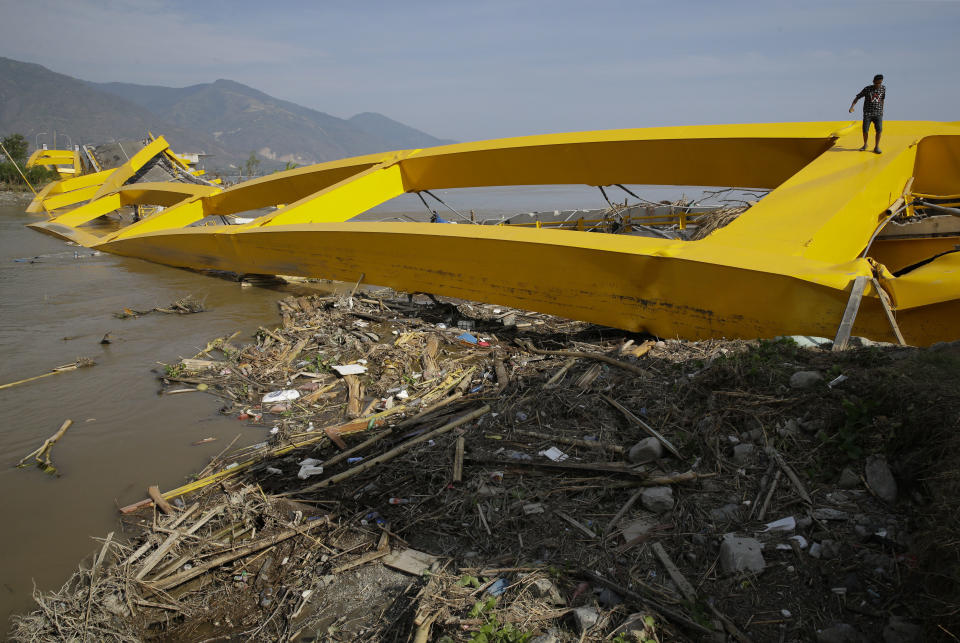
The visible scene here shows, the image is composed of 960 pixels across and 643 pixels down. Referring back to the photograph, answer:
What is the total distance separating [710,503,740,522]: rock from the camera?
1949 millimetres

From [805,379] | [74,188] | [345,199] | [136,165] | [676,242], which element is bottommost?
[805,379]

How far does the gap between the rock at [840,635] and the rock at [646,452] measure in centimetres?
85

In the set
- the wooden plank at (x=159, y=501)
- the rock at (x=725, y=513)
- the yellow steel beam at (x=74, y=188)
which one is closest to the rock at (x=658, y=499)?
the rock at (x=725, y=513)

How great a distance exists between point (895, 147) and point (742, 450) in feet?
11.1

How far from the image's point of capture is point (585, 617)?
1632 mm

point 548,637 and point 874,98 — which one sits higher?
point 874,98

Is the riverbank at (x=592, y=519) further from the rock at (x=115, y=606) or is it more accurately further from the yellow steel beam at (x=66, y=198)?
the yellow steel beam at (x=66, y=198)

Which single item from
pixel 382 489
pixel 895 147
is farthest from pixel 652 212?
pixel 382 489

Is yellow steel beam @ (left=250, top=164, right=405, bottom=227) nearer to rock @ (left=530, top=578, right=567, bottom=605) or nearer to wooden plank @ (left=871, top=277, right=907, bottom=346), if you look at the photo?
wooden plank @ (left=871, top=277, right=907, bottom=346)

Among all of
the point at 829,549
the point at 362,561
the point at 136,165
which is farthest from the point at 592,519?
the point at 136,165

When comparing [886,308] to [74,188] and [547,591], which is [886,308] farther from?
[74,188]

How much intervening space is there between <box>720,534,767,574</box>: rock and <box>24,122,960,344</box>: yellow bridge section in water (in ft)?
5.75

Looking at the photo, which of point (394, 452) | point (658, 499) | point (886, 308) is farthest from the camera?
point (886, 308)

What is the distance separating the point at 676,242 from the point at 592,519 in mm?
2097
